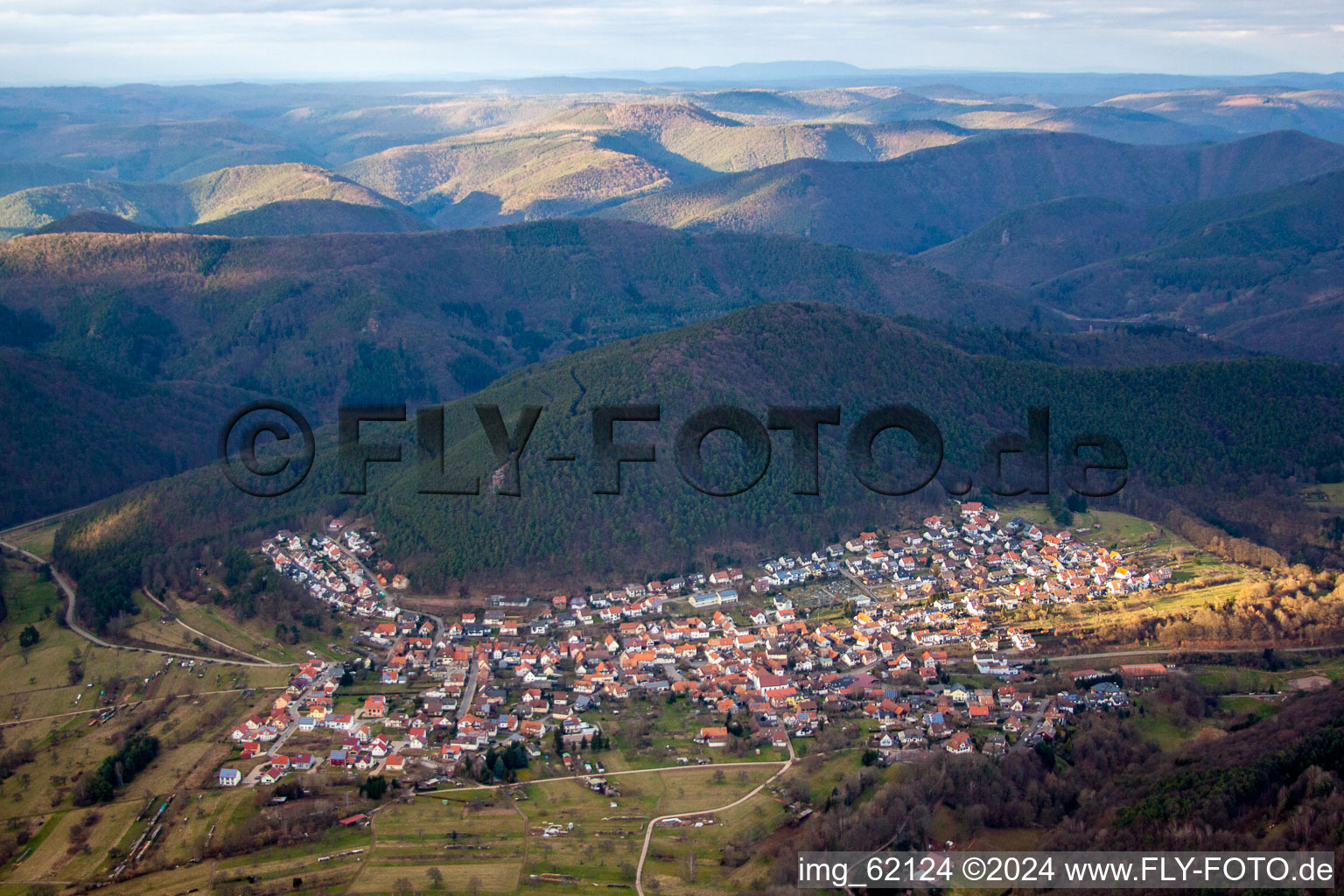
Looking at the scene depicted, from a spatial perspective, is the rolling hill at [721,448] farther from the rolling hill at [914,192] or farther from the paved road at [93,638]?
the rolling hill at [914,192]

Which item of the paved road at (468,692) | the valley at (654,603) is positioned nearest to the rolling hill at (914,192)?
the valley at (654,603)

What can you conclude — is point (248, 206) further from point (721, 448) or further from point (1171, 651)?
point (1171, 651)

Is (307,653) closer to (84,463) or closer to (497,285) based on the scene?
(84,463)

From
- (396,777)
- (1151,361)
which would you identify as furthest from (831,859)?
(1151,361)

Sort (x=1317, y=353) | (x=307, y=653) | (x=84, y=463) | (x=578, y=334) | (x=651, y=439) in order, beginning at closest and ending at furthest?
(x=307, y=653) < (x=651, y=439) < (x=84, y=463) < (x=1317, y=353) < (x=578, y=334)

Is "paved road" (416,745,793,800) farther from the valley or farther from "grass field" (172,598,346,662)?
"grass field" (172,598,346,662)
